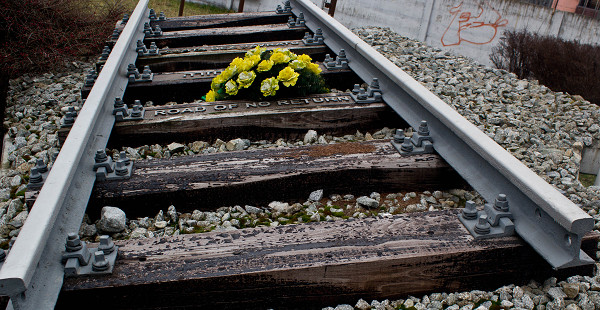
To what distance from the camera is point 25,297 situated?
1.43 meters

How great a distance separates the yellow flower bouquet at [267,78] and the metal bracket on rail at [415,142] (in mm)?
881

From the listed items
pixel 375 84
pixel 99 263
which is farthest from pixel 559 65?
pixel 99 263

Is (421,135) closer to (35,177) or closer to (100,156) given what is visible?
(100,156)

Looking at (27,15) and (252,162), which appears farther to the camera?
(27,15)

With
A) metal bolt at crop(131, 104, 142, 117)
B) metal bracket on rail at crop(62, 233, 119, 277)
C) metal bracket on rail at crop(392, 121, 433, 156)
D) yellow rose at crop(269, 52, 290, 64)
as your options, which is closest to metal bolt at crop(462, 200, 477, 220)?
metal bracket on rail at crop(392, 121, 433, 156)

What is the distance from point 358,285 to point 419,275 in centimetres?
22

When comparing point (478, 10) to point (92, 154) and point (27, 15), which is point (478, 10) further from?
point (92, 154)

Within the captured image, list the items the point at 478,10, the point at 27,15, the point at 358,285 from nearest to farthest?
1. the point at 358,285
2. the point at 27,15
3. the point at 478,10

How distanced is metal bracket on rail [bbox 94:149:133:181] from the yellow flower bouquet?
3.53 ft

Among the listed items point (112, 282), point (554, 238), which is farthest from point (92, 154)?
point (554, 238)

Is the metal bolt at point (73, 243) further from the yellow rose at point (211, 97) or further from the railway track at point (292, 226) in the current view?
the yellow rose at point (211, 97)

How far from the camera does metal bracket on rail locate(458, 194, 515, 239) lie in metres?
1.81

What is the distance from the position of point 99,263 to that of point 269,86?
1735 millimetres

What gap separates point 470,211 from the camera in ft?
6.15
